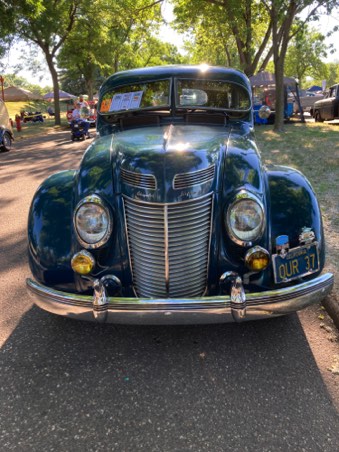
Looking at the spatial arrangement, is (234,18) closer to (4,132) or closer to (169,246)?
(4,132)

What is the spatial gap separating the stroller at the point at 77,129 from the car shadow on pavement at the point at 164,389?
1372 centimetres

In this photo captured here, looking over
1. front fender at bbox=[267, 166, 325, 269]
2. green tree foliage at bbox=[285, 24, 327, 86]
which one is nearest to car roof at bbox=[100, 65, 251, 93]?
front fender at bbox=[267, 166, 325, 269]

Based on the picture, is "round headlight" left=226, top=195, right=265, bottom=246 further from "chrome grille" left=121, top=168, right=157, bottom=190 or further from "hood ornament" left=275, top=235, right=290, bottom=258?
"chrome grille" left=121, top=168, right=157, bottom=190

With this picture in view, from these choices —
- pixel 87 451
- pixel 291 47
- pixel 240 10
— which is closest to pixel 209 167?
pixel 87 451

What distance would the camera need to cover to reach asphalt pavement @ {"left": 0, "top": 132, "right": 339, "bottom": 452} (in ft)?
6.49

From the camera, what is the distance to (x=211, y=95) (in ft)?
12.9

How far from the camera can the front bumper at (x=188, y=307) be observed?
2.19 m

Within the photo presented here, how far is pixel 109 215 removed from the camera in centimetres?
246

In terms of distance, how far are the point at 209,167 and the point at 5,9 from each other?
52.8ft

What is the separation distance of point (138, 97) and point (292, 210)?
217 centimetres

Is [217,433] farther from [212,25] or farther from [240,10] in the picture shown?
[212,25]

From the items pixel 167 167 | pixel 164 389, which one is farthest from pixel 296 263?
pixel 164 389

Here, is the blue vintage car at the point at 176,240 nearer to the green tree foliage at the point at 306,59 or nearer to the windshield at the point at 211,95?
the windshield at the point at 211,95

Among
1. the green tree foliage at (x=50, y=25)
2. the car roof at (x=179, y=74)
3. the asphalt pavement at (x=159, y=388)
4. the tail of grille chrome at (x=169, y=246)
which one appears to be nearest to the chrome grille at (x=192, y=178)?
the tail of grille chrome at (x=169, y=246)
